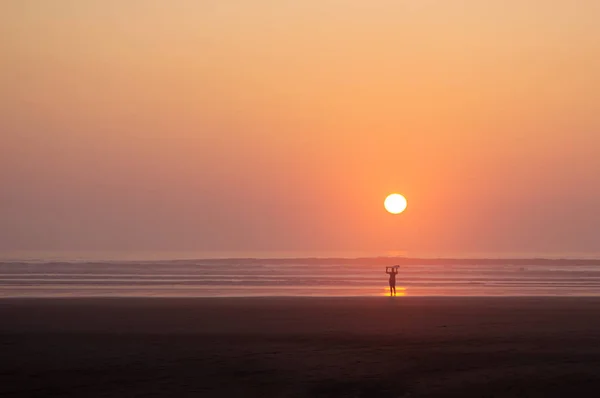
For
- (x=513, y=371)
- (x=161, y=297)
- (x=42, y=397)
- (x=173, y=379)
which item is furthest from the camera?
(x=161, y=297)

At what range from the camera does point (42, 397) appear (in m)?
12.5

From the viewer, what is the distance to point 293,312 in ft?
90.9

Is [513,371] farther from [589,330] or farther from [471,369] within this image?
[589,330]

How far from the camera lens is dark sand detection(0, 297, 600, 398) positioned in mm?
13352

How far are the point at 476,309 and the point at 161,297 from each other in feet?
49.4

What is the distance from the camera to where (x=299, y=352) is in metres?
17.3

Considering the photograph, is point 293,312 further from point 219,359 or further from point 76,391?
point 76,391

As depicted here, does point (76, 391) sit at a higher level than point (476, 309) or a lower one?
lower

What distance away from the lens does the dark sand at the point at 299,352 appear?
13.4m

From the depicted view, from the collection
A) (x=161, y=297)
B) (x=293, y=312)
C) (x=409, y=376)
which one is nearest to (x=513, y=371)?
(x=409, y=376)

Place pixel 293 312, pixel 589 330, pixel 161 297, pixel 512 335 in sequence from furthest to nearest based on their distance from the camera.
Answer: pixel 161 297, pixel 293 312, pixel 589 330, pixel 512 335

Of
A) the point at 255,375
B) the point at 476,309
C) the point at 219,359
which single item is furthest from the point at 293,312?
the point at 255,375

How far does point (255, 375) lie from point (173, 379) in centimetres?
147

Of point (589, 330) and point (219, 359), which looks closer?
point (219, 359)
